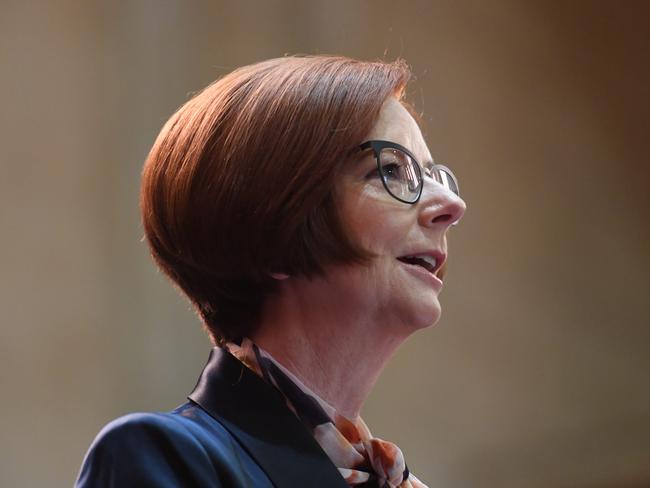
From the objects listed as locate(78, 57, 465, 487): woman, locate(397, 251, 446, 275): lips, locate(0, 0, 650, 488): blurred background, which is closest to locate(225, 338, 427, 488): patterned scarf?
locate(78, 57, 465, 487): woman

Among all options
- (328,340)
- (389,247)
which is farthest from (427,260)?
(328,340)

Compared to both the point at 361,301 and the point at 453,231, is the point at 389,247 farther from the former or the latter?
the point at 453,231

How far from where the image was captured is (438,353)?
4.00 m

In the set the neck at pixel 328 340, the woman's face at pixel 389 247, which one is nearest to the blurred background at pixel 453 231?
the neck at pixel 328 340

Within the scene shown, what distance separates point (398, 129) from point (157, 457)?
756 millimetres

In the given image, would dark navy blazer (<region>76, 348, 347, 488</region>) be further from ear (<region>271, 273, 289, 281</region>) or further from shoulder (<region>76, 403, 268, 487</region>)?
ear (<region>271, 273, 289, 281</region>)

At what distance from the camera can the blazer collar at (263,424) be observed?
1.64 meters

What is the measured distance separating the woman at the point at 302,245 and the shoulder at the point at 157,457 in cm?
7

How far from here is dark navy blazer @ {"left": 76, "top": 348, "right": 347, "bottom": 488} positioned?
1.50m

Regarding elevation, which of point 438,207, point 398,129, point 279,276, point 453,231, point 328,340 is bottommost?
point 453,231

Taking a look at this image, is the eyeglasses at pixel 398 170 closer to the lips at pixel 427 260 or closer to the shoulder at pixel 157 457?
the lips at pixel 427 260

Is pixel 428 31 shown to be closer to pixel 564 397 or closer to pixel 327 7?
pixel 327 7

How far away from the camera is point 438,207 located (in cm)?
183

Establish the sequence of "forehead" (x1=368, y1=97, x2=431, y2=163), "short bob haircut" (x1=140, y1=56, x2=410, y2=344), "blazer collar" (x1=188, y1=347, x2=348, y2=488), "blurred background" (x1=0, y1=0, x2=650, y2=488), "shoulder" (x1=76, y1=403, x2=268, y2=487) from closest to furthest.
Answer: "shoulder" (x1=76, y1=403, x2=268, y2=487), "blazer collar" (x1=188, y1=347, x2=348, y2=488), "short bob haircut" (x1=140, y1=56, x2=410, y2=344), "forehead" (x1=368, y1=97, x2=431, y2=163), "blurred background" (x1=0, y1=0, x2=650, y2=488)
